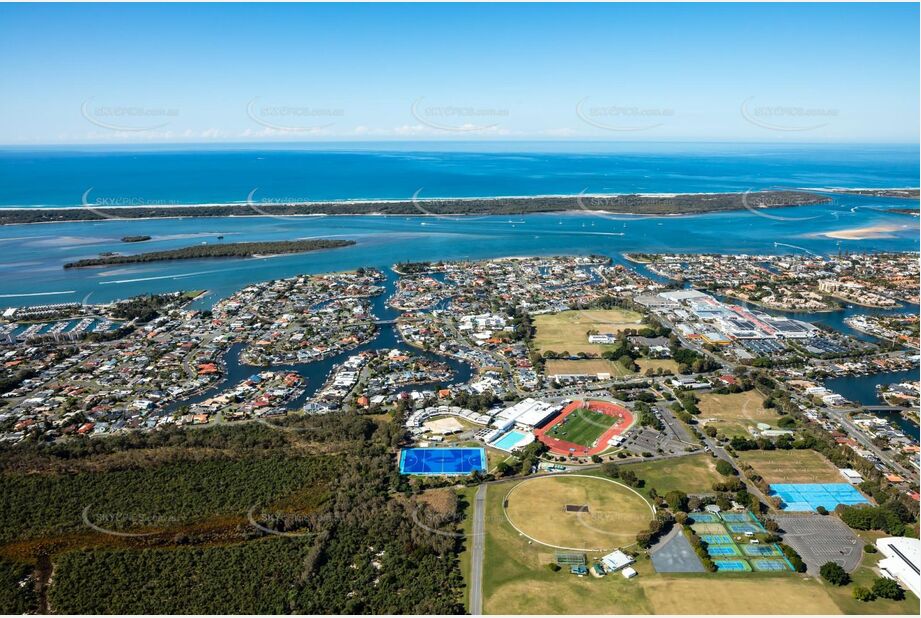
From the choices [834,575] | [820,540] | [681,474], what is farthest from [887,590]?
[681,474]

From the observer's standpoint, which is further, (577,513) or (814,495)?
(814,495)

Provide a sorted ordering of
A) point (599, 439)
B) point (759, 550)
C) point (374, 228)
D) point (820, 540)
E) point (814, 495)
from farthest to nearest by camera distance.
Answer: point (374, 228) < point (599, 439) < point (814, 495) < point (820, 540) < point (759, 550)

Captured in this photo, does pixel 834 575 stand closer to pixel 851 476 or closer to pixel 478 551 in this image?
pixel 851 476

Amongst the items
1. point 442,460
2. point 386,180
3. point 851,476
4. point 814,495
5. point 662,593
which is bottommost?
point 442,460

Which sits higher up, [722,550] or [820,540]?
[820,540]

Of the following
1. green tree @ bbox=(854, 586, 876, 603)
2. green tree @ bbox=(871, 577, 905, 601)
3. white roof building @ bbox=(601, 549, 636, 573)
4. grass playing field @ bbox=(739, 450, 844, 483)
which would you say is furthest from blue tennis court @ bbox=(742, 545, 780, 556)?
grass playing field @ bbox=(739, 450, 844, 483)

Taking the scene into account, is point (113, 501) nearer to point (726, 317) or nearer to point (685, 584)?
point (685, 584)

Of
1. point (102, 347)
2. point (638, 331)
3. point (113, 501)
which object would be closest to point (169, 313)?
point (102, 347)

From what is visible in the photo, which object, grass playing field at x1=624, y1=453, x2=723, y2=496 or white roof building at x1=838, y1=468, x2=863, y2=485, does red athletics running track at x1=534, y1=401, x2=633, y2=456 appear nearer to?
grass playing field at x1=624, y1=453, x2=723, y2=496
